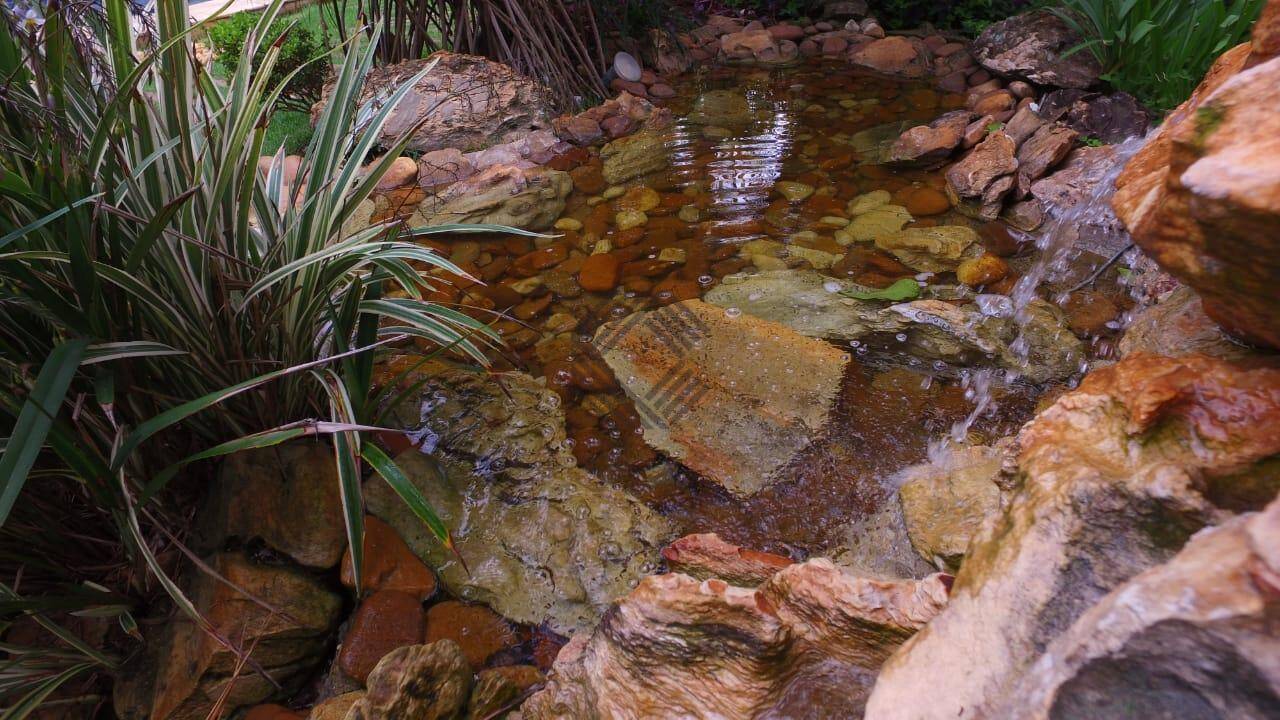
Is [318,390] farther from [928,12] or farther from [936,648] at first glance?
[928,12]

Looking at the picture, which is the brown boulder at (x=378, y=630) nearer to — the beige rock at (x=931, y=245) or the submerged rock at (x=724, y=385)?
the submerged rock at (x=724, y=385)

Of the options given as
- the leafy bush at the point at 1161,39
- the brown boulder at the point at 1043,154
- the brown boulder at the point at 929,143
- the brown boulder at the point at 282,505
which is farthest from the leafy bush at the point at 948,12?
the brown boulder at the point at 282,505

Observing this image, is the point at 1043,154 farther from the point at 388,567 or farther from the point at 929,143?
the point at 388,567

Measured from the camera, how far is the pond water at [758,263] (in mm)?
2029

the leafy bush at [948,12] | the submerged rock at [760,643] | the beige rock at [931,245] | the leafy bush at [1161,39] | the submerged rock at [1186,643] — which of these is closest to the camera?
the submerged rock at [1186,643]

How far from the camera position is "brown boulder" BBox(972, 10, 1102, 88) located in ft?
12.6

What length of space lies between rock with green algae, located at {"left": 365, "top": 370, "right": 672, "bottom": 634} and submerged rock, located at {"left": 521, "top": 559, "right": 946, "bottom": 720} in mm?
623

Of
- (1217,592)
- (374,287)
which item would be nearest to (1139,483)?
(1217,592)

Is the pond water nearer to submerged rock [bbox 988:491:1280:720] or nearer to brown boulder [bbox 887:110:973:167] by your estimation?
brown boulder [bbox 887:110:973:167]

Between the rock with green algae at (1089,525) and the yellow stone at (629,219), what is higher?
the rock with green algae at (1089,525)

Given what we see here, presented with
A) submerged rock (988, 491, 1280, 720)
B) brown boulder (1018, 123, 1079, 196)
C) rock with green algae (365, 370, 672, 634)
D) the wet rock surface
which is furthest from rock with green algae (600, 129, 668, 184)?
submerged rock (988, 491, 1280, 720)

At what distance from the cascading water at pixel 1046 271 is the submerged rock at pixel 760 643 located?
1082 mm

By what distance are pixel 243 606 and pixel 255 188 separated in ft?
3.40

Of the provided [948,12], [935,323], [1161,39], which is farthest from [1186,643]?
[948,12]
